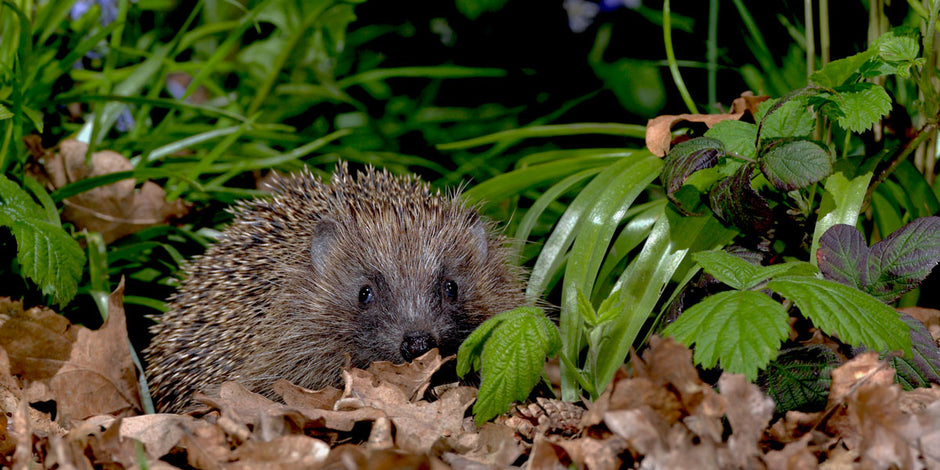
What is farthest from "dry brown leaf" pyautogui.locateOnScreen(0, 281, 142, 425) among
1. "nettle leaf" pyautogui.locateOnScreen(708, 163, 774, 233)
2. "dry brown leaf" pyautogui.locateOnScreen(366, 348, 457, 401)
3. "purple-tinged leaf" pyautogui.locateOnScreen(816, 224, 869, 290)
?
"purple-tinged leaf" pyautogui.locateOnScreen(816, 224, 869, 290)

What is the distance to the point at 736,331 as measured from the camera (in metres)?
2.43

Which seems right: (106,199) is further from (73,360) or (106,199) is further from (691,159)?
(691,159)

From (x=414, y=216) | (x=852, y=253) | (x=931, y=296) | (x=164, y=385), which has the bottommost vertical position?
(x=931, y=296)

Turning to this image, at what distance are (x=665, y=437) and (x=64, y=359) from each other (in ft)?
8.13

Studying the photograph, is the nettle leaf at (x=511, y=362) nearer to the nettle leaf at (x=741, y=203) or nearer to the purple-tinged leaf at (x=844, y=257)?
the nettle leaf at (x=741, y=203)

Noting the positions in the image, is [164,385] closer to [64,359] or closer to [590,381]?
[64,359]

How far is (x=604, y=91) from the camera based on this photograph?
20.3 ft

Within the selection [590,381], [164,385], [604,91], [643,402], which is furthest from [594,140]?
[643,402]

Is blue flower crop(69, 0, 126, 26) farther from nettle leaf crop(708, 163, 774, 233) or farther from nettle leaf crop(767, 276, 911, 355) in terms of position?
nettle leaf crop(767, 276, 911, 355)

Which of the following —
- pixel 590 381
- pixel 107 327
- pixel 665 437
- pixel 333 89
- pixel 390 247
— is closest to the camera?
pixel 665 437

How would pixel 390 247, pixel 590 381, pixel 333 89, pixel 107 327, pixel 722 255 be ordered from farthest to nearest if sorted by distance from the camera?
pixel 333 89, pixel 390 247, pixel 107 327, pixel 590 381, pixel 722 255

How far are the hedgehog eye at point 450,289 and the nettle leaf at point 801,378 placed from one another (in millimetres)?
1529

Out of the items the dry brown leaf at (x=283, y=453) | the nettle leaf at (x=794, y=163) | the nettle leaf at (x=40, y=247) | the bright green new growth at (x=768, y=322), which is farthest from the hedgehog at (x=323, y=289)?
the nettle leaf at (x=794, y=163)

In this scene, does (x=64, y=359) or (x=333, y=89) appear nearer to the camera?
(x=64, y=359)
